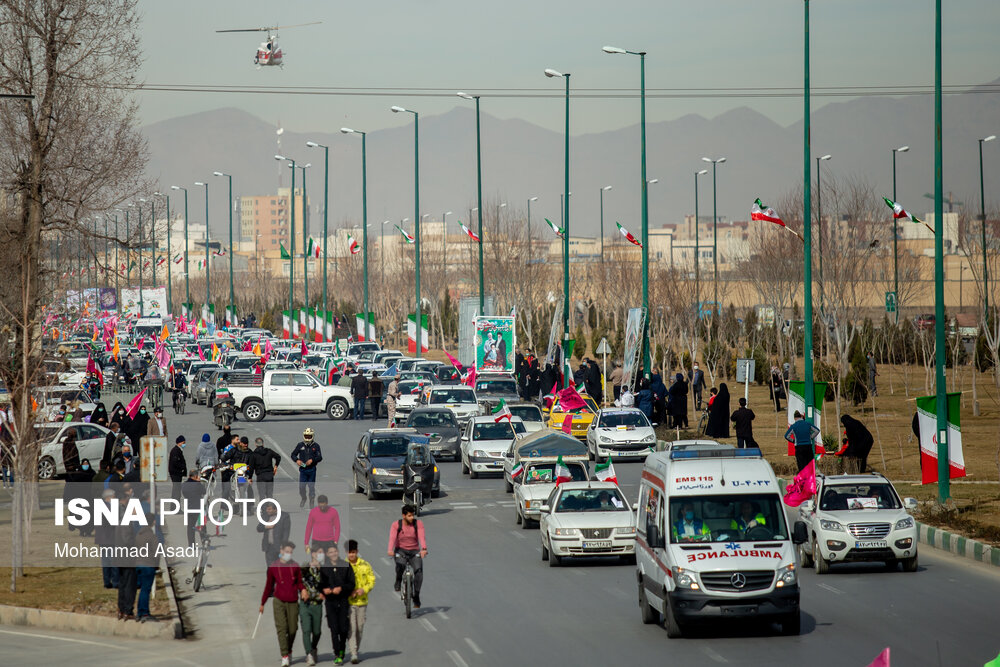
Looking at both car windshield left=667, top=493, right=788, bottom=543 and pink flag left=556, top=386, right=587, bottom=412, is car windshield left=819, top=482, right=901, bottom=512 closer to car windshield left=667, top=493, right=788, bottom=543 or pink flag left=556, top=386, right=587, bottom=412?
car windshield left=667, top=493, right=788, bottom=543

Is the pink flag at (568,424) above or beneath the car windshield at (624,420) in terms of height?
beneath

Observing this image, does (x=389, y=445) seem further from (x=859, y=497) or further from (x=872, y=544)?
(x=872, y=544)

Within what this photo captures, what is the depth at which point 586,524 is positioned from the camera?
20984mm

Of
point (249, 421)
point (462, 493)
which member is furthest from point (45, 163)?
point (249, 421)

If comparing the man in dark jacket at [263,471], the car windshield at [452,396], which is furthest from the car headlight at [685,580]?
the car windshield at [452,396]

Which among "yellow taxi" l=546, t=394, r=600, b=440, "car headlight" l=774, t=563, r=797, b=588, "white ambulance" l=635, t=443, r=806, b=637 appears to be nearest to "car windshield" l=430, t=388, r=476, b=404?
"yellow taxi" l=546, t=394, r=600, b=440

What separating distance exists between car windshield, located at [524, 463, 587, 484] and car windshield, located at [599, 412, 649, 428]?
9.57 metres

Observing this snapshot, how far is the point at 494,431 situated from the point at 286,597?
19.6 m

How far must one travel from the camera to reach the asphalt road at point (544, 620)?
47.4 ft

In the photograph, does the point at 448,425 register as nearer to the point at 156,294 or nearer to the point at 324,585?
the point at 324,585

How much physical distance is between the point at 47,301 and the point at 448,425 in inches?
454

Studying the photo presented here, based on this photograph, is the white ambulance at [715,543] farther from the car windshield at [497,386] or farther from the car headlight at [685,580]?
the car windshield at [497,386]

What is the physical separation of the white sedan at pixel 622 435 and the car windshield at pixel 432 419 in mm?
4392

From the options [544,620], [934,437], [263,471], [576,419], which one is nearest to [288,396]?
[576,419]
